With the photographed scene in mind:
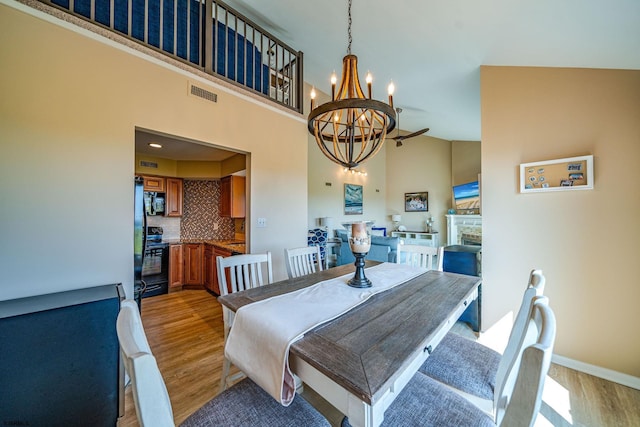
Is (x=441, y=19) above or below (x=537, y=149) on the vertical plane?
above

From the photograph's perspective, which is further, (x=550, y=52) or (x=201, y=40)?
(x=201, y=40)

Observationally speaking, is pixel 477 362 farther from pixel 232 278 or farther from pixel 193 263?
pixel 193 263

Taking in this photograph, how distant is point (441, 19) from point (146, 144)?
403 cm

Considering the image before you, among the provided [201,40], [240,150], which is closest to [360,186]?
[240,150]

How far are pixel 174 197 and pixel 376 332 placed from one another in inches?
185

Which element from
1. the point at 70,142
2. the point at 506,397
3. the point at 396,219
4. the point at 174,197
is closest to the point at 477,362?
the point at 506,397

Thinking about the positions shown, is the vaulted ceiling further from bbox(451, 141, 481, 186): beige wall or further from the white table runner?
bbox(451, 141, 481, 186): beige wall

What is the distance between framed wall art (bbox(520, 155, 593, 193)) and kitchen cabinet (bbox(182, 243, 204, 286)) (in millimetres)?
4685

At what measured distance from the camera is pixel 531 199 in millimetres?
2293

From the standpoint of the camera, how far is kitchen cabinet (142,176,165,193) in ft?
A: 13.9

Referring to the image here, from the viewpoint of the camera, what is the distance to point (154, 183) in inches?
171

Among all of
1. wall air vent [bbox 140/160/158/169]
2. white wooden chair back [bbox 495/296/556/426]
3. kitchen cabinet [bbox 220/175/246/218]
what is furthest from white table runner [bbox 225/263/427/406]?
wall air vent [bbox 140/160/158/169]

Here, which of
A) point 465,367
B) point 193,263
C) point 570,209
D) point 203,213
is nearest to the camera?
point 465,367

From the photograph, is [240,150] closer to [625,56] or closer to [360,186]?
[625,56]
